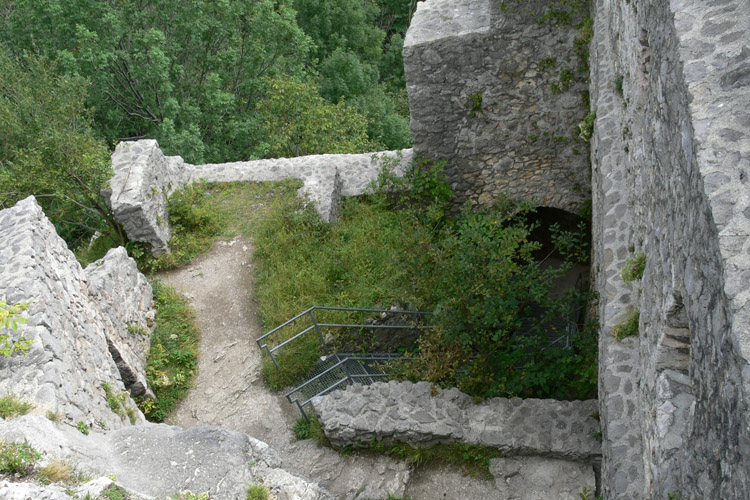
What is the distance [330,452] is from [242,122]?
34.8ft

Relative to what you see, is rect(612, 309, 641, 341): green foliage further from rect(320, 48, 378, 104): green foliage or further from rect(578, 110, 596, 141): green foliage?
rect(320, 48, 378, 104): green foliage

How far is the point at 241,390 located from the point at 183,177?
448cm

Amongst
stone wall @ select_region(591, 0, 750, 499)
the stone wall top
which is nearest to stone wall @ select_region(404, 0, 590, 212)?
the stone wall top

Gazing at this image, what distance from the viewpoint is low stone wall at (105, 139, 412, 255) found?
30.1 ft

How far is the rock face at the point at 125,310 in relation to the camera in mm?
7086

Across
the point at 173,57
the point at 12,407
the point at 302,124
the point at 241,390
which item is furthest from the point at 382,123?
the point at 12,407

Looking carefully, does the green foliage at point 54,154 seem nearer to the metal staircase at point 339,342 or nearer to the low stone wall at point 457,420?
the metal staircase at point 339,342

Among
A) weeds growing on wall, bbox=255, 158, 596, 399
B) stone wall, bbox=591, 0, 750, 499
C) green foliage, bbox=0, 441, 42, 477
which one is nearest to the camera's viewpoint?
stone wall, bbox=591, 0, 750, 499

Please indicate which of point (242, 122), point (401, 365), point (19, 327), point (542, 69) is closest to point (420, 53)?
point (542, 69)

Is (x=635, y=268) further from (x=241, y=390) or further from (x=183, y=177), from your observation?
(x=183, y=177)

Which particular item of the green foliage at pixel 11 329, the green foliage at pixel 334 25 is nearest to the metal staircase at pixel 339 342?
the green foliage at pixel 11 329

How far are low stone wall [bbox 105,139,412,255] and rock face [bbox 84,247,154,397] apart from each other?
1.01 metres

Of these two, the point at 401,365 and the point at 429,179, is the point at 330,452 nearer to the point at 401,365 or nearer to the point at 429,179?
the point at 401,365

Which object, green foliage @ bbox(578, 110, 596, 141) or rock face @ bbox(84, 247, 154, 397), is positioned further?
green foliage @ bbox(578, 110, 596, 141)
